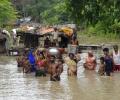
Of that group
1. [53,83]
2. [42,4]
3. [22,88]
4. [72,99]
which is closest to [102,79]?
[53,83]

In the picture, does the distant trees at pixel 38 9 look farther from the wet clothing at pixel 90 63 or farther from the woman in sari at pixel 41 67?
the woman in sari at pixel 41 67

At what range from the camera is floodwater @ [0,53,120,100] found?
47.9ft

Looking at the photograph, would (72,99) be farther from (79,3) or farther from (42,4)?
(42,4)

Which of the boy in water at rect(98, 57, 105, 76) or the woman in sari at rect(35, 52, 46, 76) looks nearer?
the boy in water at rect(98, 57, 105, 76)

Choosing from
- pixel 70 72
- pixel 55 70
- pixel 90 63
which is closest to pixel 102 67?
pixel 70 72

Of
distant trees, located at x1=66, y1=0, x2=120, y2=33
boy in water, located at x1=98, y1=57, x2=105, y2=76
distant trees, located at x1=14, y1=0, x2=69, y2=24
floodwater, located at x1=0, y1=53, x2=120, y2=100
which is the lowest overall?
floodwater, located at x1=0, y1=53, x2=120, y2=100

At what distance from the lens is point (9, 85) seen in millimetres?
17359

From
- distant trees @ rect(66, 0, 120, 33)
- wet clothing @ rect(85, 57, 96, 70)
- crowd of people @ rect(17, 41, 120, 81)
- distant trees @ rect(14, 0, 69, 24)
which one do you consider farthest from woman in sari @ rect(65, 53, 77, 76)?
distant trees @ rect(14, 0, 69, 24)

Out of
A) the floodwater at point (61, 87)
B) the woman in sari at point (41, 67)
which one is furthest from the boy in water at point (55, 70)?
the woman in sari at point (41, 67)

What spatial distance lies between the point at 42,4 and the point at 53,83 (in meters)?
65.7

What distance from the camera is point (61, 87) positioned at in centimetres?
1639

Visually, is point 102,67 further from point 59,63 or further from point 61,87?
point 61,87

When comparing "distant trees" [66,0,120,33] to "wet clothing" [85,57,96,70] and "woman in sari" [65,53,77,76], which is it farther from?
"wet clothing" [85,57,96,70]

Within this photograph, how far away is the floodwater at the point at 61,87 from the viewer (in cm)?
1459
